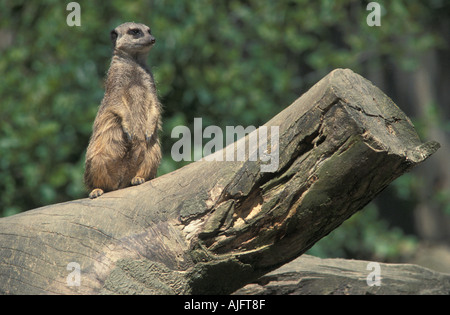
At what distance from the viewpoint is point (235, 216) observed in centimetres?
210

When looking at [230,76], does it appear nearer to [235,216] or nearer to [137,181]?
[137,181]

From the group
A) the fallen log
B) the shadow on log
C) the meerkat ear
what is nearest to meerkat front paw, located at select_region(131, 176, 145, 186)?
the shadow on log

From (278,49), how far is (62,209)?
353cm

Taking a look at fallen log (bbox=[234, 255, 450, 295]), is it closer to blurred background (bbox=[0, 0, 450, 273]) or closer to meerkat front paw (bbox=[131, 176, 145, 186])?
meerkat front paw (bbox=[131, 176, 145, 186])

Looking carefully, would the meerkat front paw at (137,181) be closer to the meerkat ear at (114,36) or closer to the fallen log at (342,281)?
the fallen log at (342,281)

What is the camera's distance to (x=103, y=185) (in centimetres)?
310

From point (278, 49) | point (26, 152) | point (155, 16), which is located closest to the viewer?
point (26, 152)

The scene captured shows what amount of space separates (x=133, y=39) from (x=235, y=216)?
71.3 inches

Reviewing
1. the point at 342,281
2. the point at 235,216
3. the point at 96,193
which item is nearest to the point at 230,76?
the point at 96,193

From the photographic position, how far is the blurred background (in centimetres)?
452

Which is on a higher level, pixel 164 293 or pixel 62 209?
pixel 62 209
